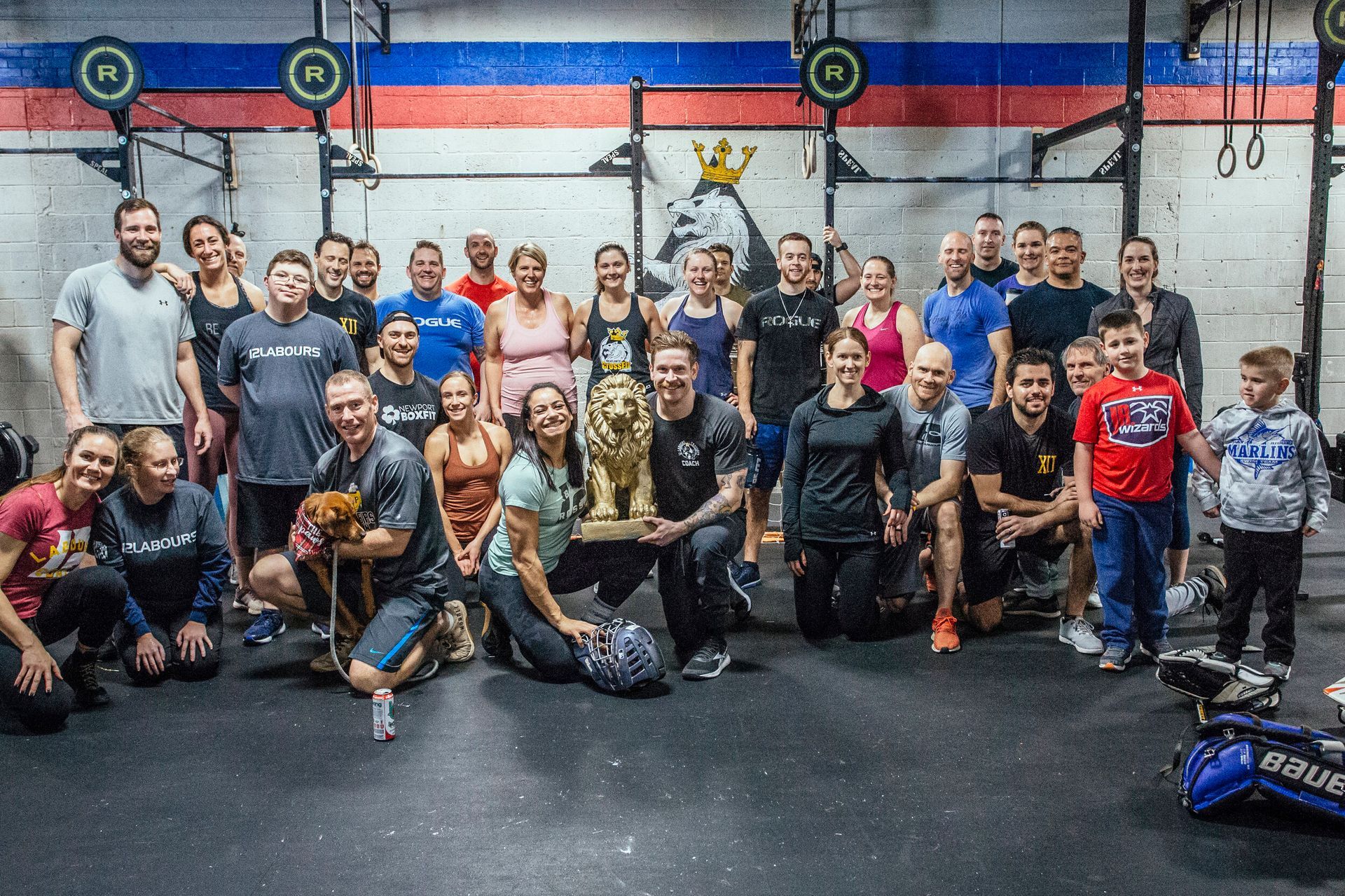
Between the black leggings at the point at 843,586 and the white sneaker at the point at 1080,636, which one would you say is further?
the black leggings at the point at 843,586

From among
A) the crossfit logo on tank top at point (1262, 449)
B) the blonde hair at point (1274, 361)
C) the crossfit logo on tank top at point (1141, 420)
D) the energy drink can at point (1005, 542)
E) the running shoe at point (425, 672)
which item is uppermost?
the blonde hair at point (1274, 361)

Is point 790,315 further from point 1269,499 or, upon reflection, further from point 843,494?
point 1269,499

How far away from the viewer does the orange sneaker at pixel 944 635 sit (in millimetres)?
3445

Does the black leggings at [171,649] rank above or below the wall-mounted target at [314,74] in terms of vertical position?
below

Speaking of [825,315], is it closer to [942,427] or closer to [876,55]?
[942,427]

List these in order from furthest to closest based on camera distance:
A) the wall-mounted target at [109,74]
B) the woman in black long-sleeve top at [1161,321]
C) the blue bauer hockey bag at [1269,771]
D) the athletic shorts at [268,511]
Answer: the wall-mounted target at [109,74]
the woman in black long-sleeve top at [1161,321]
the athletic shorts at [268,511]
the blue bauer hockey bag at [1269,771]

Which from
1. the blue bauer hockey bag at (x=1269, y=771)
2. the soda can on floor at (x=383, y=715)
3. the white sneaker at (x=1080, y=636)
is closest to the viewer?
the blue bauer hockey bag at (x=1269, y=771)

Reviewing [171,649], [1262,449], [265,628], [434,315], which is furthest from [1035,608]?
[171,649]

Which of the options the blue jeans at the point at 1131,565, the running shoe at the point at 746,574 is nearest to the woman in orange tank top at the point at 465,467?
the running shoe at the point at 746,574

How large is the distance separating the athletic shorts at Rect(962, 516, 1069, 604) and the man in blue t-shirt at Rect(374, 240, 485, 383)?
2347 mm

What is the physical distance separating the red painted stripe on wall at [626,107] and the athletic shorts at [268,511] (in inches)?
141

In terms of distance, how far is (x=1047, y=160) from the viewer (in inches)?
254

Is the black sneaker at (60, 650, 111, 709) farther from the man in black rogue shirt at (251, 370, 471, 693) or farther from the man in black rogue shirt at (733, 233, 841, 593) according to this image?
the man in black rogue shirt at (733, 233, 841, 593)

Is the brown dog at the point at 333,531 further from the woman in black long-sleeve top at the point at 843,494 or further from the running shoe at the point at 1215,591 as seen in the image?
the running shoe at the point at 1215,591
